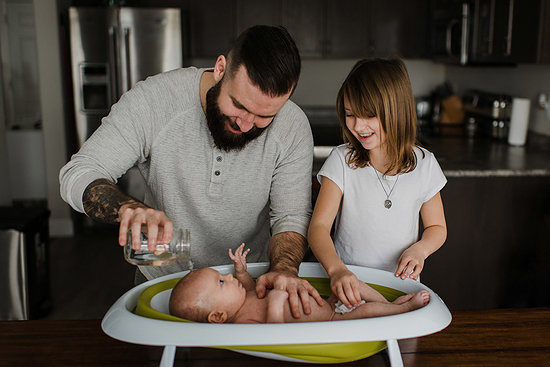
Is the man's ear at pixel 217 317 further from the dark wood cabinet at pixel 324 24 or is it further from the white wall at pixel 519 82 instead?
the dark wood cabinet at pixel 324 24

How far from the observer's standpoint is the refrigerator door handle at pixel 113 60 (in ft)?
13.9

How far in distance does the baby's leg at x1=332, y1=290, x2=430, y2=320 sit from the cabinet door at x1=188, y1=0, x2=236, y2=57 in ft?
12.7

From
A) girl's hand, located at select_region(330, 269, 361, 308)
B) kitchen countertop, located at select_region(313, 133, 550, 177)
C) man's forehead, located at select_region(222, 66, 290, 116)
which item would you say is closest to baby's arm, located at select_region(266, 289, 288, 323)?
girl's hand, located at select_region(330, 269, 361, 308)

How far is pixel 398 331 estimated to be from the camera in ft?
2.98

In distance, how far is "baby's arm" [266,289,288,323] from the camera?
1.12m

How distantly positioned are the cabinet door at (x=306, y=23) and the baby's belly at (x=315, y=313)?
12.4 feet

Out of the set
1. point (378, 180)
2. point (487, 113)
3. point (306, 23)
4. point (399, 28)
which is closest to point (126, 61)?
point (306, 23)

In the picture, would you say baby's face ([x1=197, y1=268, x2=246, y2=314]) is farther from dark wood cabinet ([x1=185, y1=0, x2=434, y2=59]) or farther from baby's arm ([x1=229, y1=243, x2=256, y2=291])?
dark wood cabinet ([x1=185, y1=0, x2=434, y2=59])

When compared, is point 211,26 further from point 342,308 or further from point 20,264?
point 342,308

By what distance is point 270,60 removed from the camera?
128cm

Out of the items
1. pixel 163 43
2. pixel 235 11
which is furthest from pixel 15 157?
pixel 235 11

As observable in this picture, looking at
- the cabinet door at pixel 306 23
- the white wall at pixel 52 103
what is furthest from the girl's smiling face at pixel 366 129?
the white wall at pixel 52 103

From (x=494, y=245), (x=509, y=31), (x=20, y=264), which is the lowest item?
(x=20, y=264)

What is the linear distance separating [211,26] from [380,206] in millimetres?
3521
